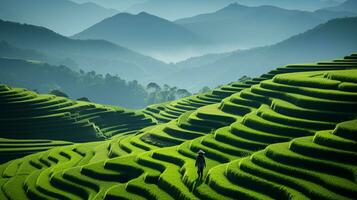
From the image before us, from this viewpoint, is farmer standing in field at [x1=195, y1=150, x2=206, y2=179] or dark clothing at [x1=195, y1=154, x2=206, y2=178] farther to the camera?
dark clothing at [x1=195, y1=154, x2=206, y2=178]

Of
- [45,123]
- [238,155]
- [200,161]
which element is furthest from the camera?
[45,123]

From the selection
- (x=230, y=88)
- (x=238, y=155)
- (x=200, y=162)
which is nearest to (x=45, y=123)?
(x=230, y=88)

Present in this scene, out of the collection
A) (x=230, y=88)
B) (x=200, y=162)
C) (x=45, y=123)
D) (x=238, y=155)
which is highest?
(x=230, y=88)

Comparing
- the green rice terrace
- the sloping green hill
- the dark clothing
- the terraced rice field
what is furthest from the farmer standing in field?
the terraced rice field

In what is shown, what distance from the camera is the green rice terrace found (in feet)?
96.3

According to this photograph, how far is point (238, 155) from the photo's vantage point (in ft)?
129

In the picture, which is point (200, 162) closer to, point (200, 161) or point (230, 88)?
point (200, 161)

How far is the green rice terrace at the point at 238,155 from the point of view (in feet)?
96.3

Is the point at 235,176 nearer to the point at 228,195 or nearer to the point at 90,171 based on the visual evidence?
the point at 228,195

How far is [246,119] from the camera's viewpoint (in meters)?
44.4

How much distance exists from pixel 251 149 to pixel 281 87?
14.1 metres

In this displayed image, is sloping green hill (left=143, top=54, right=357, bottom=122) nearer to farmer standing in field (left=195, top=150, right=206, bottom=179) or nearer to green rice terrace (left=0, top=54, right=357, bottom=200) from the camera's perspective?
green rice terrace (left=0, top=54, right=357, bottom=200)

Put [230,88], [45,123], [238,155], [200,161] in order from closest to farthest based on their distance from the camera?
1. [200,161]
2. [238,155]
3. [230,88]
4. [45,123]

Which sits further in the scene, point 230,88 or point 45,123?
point 45,123
